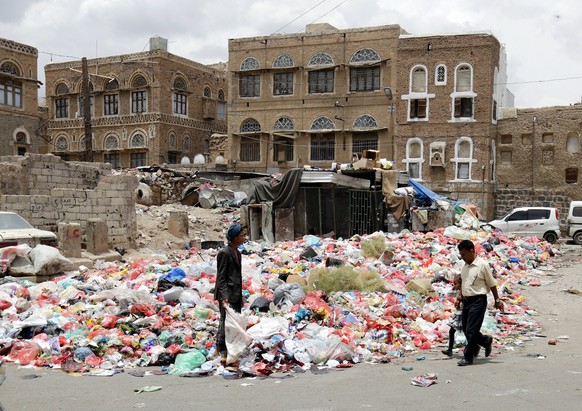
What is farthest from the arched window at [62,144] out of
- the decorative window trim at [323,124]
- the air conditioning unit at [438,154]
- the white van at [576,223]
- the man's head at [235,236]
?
the man's head at [235,236]

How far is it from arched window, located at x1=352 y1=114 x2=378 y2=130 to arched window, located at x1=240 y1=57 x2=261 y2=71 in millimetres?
6807

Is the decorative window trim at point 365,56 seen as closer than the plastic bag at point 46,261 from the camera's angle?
No

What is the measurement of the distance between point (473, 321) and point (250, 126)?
31.5 metres

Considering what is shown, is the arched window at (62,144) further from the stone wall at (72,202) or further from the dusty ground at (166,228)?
the stone wall at (72,202)

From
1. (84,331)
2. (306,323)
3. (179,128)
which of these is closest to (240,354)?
(306,323)

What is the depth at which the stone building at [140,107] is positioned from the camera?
1571 inches

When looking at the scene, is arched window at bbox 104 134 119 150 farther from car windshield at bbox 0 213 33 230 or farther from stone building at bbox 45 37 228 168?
car windshield at bbox 0 213 33 230

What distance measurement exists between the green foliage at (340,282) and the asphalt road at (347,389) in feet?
8.11

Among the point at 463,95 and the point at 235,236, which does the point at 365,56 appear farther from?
the point at 235,236

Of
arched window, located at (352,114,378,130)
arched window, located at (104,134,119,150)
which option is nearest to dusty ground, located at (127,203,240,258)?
arched window, located at (352,114,378,130)

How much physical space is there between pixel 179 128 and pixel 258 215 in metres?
23.0

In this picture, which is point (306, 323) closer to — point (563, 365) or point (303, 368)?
point (303, 368)

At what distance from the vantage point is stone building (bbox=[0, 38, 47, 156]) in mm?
37656

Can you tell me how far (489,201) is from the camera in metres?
32.5
